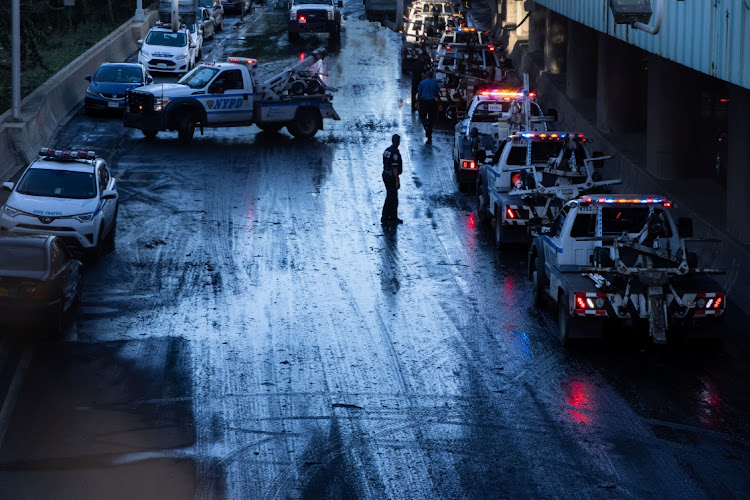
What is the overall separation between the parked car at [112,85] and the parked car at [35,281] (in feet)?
63.5

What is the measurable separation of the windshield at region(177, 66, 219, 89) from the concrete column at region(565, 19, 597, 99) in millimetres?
10886

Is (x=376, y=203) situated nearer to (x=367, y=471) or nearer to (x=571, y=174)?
(x=571, y=174)

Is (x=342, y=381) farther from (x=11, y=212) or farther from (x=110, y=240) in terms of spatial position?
(x=110, y=240)

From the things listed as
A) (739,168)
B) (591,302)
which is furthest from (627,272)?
(739,168)

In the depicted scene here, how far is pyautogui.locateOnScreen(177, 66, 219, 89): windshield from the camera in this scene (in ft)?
111

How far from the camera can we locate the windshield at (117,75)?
123ft

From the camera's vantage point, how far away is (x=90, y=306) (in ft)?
60.8

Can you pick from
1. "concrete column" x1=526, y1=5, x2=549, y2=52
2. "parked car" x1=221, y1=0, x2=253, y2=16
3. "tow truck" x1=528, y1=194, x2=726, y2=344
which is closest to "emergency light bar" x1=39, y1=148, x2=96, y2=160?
"tow truck" x1=528, y1=194, x2=726, y2=344

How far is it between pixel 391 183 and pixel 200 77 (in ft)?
38.7

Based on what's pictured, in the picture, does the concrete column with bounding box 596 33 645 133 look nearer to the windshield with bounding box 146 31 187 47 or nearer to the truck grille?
the truck grille

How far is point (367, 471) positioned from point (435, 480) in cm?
68

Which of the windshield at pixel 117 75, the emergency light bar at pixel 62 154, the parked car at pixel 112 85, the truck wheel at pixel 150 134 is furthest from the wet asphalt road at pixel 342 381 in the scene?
the windshield at pixel 117 75

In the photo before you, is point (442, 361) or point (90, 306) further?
point (90, 306)

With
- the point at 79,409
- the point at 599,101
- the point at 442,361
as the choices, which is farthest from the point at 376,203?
the point at 79,409
